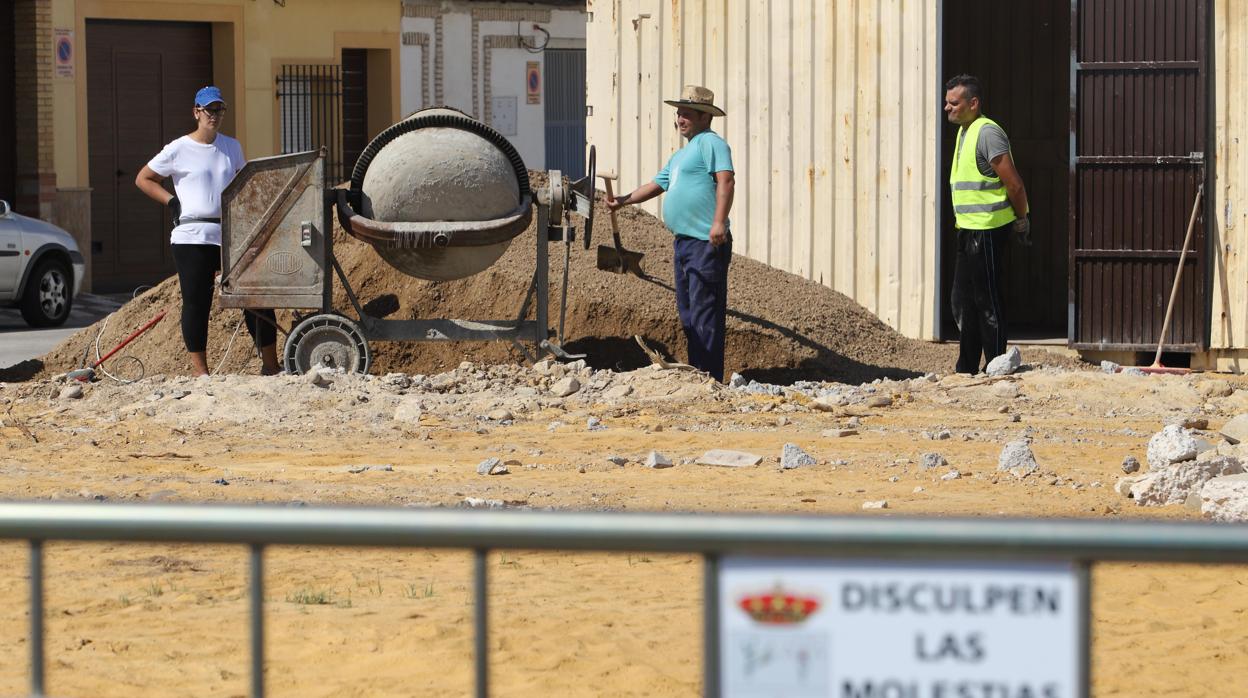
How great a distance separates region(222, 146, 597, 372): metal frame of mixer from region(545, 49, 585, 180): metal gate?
2019 cm

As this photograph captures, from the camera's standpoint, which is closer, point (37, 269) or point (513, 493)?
point (513, 493)

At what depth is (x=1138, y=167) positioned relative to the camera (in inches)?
531


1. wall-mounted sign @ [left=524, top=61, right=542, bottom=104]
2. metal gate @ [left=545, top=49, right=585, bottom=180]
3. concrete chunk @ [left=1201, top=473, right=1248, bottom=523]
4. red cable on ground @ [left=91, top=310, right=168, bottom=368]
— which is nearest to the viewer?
concrete chunk @ [left=1201, top=473, right=1248, bottom=523]

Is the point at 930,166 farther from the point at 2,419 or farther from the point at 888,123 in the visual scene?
the point at 2,419

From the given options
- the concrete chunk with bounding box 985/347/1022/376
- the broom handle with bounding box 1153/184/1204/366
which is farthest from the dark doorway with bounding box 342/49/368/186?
the concrete chunk with bounding box 985/347/1022/376

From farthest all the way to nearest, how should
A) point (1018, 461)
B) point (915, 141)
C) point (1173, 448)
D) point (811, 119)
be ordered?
point (811, 119) → point (915, 141) → point (1018, 461) → point (1173, 448)

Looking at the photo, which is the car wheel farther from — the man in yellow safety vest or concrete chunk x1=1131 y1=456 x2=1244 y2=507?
concrete chunk x1=1131 y1=456 x2=1244 y2=507

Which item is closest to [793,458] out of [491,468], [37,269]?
[491,468]

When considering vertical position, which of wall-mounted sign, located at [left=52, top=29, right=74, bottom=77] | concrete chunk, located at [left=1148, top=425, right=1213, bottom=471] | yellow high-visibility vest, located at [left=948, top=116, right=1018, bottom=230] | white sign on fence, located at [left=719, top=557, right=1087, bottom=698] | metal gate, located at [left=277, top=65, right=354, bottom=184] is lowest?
concrete chunk, located at [left=1148, top=425, right=1213, bottom=471]

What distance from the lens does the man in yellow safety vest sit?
38.9ft

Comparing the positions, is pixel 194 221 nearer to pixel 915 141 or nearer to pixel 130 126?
pixel 915 141

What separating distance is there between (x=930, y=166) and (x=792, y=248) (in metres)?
1.27

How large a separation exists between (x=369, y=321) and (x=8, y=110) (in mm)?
12485

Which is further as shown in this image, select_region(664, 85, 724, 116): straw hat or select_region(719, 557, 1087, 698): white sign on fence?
select_region(664, 85, 724, 116): straw hat
